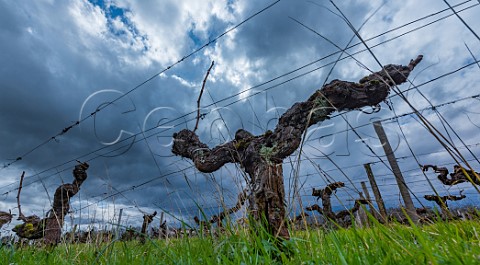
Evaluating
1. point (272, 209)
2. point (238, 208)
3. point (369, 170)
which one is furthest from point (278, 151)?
point (369, 170)

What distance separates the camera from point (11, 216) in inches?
368

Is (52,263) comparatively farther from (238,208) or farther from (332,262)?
(332,262)

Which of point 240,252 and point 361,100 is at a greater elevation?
point 361,100

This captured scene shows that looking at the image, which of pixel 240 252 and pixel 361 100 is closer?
pixel 240 252

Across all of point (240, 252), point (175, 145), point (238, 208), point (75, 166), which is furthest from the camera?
point (75, 166)

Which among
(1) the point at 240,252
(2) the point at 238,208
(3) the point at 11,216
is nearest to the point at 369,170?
(2) the point at 238,208

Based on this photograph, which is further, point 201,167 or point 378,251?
point 201,167

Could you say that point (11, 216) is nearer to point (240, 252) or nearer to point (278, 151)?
point (278, 151)

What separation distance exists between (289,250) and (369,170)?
8.88 meters

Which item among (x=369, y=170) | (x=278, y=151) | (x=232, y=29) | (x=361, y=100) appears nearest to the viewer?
(x=278, y=151)

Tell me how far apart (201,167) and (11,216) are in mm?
7225

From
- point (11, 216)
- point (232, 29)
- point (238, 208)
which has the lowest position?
point (238, 208)

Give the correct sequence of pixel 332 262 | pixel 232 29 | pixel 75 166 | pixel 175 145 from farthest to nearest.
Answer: pixel 75 166 < pixel 175 145 < pixel 232 29 < pixel 332 262

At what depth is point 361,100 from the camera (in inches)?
254
